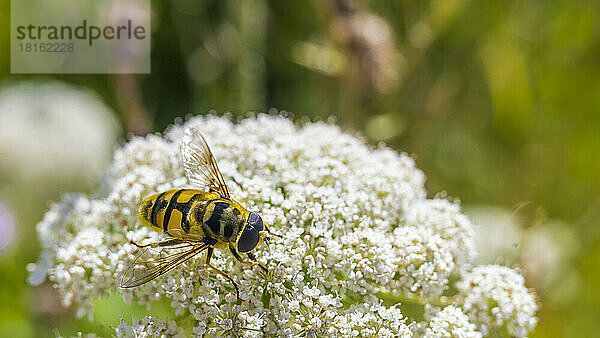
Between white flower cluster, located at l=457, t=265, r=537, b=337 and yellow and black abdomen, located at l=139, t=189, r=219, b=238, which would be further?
white flower cluster, located at l=457, t=265, r=537, b=337

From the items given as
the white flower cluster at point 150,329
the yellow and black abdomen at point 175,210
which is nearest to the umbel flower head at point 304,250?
the white flower cluster at point 150,329

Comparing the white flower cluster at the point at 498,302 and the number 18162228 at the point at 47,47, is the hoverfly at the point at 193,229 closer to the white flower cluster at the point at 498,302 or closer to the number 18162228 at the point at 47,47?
the white flower cluster at the point at 498,302

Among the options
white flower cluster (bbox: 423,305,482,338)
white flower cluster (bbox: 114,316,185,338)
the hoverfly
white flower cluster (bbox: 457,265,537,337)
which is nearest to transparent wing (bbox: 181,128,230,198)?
the hoverfly

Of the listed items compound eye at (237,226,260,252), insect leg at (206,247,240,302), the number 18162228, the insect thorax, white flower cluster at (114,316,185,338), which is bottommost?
white flower cluster at (114,316,185,338)

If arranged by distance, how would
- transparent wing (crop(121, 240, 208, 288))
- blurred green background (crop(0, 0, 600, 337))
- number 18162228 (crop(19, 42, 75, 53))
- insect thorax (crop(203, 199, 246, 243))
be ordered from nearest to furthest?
transparent wing (crop(121, 240, 208, 288)) < insect thorax (crop(203, 199, 246, 243)) < blurred green background (crop(0, 0, 600, 337)) < number 18162228 (crop(19, 42, 75, 53))

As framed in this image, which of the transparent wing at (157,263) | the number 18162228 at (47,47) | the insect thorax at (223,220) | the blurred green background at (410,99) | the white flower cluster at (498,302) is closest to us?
the transparent wing at (157,263)

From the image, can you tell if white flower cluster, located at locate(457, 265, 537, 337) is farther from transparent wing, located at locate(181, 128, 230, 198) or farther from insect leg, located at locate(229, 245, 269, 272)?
transparent wing, located at locate(181, 128, 230, 198)

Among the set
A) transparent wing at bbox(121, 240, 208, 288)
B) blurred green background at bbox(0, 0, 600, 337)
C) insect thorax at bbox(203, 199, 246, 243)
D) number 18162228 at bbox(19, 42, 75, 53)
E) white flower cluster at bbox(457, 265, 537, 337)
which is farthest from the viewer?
number 18162228 at bbox(19, 42, 75, 53)
